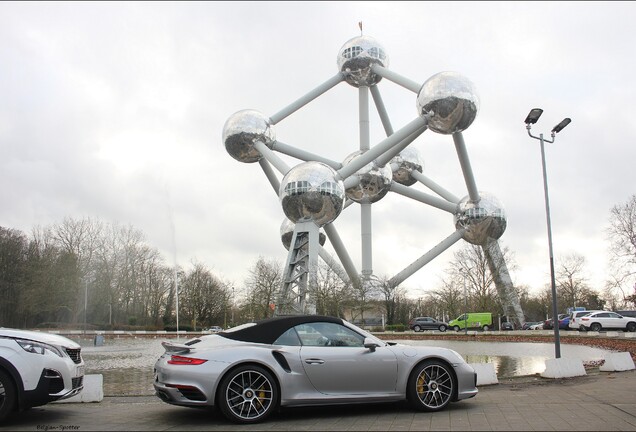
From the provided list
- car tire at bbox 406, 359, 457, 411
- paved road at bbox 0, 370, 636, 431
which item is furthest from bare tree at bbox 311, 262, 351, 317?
car tire at bbox 406, 359, 457, 411

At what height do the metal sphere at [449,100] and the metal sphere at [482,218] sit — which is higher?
the metal sphere at [449,100]

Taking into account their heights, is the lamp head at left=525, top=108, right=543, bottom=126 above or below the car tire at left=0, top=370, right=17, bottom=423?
above

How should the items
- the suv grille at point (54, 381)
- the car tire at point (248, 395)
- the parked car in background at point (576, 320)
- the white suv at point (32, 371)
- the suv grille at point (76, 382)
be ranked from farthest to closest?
the parked car in background at point (576, 320), the suv grille at point (76, 382), the suv grille at point (54, 381), the car tire at point (248, 395), the white suv at point (32, 371)

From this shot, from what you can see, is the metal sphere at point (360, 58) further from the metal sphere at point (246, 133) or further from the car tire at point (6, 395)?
the car tire at point (6, 395)

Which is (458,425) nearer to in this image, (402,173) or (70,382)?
(70,382)

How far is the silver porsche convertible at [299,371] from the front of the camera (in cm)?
704

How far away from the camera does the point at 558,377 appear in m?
11.5

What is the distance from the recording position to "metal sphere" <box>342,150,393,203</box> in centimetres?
3572

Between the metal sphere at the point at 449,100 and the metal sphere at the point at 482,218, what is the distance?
8.83 metres

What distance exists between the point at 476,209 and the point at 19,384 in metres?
33.0

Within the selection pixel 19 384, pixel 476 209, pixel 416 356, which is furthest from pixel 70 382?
pixel 476 209

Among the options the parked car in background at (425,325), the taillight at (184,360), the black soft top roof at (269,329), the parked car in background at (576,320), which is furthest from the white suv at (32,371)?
the parked car in background at (425,325)

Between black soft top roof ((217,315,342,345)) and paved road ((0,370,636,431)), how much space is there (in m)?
0.97

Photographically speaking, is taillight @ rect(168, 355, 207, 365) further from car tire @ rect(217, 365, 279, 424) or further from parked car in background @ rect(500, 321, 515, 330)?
parked car in background @ rect(500, 321, 515, 330)
